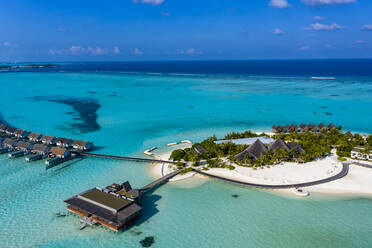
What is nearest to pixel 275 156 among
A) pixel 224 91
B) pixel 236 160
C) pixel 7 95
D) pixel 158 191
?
pixel 236 160

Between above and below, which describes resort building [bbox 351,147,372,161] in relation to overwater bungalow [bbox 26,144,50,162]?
above

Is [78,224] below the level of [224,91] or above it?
below

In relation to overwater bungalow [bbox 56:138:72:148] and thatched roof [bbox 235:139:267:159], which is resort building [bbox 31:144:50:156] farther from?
thatched roof [bbox 235:139:267:159]

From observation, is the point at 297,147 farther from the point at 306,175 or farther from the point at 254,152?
the point at 254,152

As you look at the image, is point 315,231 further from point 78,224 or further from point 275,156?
point 78,224

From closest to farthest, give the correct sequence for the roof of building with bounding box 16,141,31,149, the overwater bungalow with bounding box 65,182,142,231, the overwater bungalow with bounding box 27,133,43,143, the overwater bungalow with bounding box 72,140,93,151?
the overwater bungalow with bounding box 65,182,142,231, the roof of building with bounding box 16,141,31,149, the overwater bungalow with bounding box 72,140,93,151, the overwater bungalow with bounding box 27,133,43,143

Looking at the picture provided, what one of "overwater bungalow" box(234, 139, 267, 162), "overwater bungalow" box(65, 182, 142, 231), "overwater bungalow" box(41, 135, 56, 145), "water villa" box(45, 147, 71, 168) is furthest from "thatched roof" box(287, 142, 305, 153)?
"overwater bungalow" box(41, 135, 56, 145)

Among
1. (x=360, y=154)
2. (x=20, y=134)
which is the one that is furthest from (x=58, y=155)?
(x=360, y=154)

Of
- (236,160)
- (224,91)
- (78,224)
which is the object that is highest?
(224,91)
